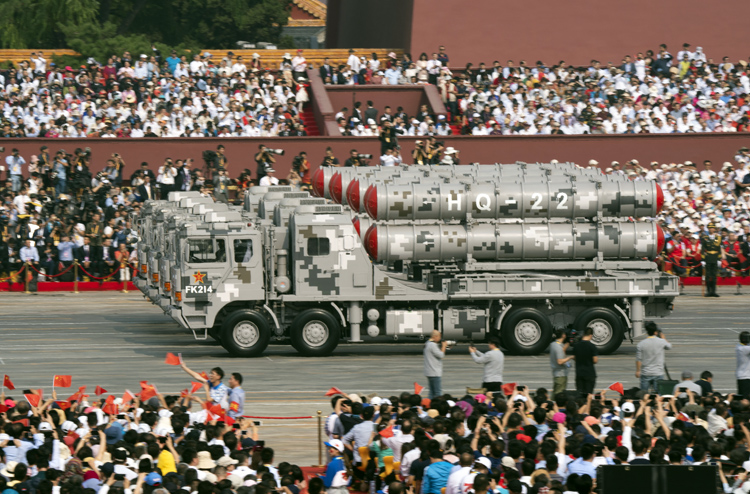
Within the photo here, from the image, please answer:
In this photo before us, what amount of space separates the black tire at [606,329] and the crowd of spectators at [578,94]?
776 inches

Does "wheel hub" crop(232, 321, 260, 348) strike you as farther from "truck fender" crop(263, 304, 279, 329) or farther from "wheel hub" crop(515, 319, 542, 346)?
"wheel hub" crop(515, 319, 542, 346)

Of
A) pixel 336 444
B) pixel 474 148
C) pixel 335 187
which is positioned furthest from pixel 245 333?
pixel 474 148

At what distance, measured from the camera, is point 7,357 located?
28.0 metres

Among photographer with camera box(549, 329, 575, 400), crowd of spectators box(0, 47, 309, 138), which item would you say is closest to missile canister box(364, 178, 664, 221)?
photographer with camera box(549, 329, 575, 400)

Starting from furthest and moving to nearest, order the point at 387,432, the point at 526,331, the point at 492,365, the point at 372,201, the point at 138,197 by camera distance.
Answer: the point at 138,197
the point at 372,201
the point at 526,331
the point at 492,365
the point at 387,432

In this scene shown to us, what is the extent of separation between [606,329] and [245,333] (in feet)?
26.4

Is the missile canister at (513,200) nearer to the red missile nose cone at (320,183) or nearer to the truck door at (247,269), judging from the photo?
the truck door at (247,269)

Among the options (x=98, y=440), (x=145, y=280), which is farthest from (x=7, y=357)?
(x=98, y=440)

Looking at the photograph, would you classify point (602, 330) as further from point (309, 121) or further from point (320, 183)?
point (309, 121)

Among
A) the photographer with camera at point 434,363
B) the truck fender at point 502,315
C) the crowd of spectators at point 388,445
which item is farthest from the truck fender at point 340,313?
the crowd of spectators at point 388,445

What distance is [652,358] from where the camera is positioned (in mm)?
21359

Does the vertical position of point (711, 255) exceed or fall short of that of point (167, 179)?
it falls short

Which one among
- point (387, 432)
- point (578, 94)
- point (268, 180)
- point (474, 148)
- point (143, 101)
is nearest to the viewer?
point (387, 432)

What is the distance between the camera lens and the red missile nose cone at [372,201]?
2884 centimetres
